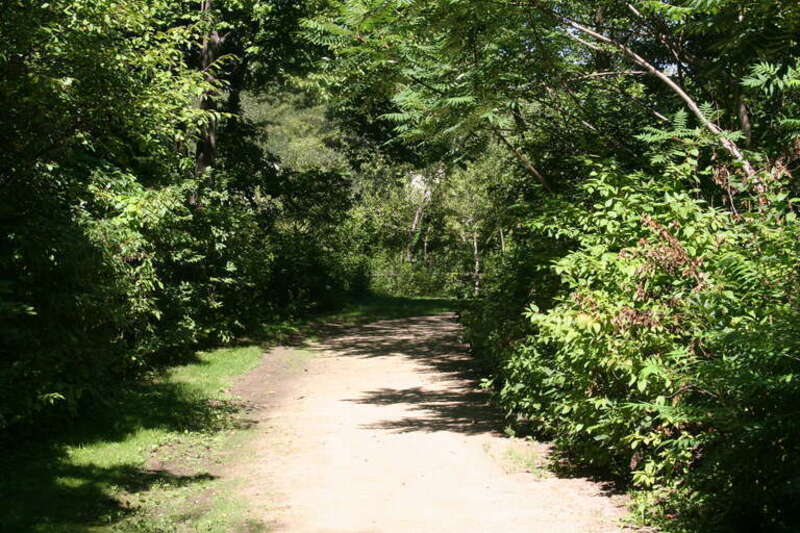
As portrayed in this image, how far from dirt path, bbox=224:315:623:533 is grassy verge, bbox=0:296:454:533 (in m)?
0.43

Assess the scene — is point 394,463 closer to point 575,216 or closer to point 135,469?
point 135,469

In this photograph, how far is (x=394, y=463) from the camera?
28.2ft

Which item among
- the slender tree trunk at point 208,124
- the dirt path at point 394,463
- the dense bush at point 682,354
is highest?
the slender tree trunk at point 208,124

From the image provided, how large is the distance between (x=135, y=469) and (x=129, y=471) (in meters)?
0.11

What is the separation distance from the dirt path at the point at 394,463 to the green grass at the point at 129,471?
540 millimetres

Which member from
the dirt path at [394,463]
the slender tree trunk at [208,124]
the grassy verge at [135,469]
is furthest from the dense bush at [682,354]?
the slender tree trunk at [208,124]

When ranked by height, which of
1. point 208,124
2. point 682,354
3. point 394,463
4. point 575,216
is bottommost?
point 394,463

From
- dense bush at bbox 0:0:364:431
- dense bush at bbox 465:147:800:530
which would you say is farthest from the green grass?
dense bush at bbox 465:147:800:530

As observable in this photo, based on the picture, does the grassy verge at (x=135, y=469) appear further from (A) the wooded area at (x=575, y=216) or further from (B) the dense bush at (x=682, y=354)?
(B) the dense bush at (x=682, y=354)

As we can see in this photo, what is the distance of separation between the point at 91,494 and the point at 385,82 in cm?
591

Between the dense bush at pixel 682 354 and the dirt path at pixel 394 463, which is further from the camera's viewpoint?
the dirt path at pixel 394 463

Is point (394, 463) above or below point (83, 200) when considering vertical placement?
below

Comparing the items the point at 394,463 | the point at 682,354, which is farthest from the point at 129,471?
the point at 682,354

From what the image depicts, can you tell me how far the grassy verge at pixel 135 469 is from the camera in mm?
6602
